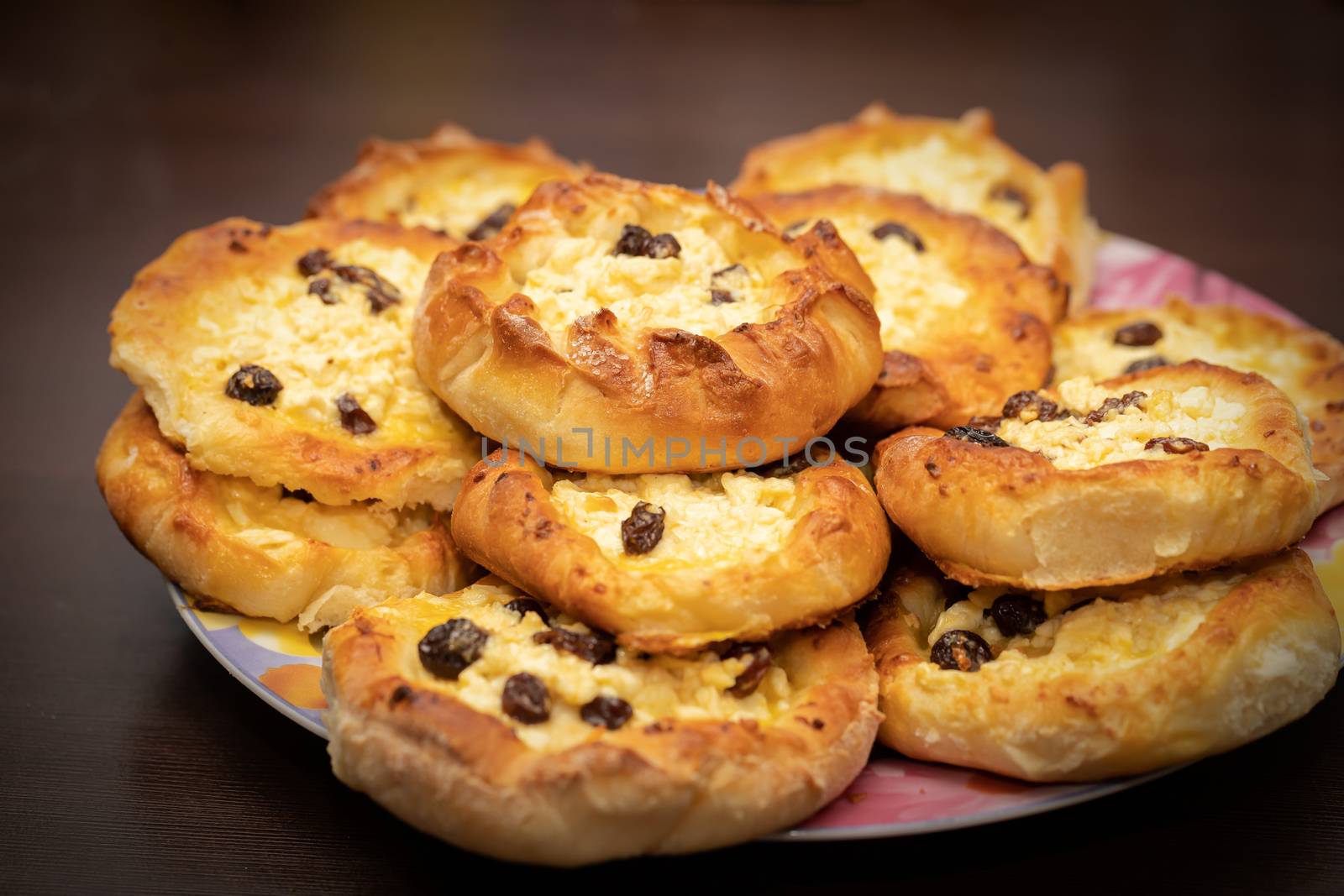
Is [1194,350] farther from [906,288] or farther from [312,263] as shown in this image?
[312,263]

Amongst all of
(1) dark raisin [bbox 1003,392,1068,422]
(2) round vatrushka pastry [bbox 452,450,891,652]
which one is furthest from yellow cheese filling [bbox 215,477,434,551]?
(1) dark raisin [bbox 1003,392,1068,422]

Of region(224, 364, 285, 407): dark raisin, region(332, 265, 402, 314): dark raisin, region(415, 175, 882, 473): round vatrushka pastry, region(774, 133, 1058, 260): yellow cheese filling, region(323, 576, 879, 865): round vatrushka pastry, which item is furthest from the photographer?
region(774, 133, 1058, 260): yellow cheese filling

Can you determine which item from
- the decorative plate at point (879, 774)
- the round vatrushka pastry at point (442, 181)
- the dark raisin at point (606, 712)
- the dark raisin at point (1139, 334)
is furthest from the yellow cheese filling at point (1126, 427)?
the round vatrushka pastry at point (442, 181)

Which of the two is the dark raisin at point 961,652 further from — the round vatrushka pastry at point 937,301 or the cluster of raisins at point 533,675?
the round vatrushka pastry at point 937,301

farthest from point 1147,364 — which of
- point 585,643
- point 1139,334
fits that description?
point 585,643

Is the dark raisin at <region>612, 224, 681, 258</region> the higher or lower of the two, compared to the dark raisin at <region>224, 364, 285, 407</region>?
higher

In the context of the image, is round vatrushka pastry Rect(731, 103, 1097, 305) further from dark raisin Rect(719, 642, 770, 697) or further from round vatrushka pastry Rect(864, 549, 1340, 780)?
dark raisin Rect(719, 642, 770, 697)

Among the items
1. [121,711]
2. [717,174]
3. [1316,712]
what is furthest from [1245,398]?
[717,174]
